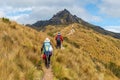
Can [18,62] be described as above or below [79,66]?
above

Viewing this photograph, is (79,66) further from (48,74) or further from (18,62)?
(18,62)

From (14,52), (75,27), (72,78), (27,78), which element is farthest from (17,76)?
(75,27)

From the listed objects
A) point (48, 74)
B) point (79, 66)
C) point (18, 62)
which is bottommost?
point (79, 66)

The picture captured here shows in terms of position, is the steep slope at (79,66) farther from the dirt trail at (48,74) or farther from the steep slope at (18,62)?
the steep slope at (18,62)

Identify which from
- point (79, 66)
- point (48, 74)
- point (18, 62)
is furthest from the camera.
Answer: point (79, 66)

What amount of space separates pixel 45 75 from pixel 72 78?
1.63 meters

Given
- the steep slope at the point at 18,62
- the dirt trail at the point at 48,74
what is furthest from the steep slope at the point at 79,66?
the steep slope at the point at 18,62

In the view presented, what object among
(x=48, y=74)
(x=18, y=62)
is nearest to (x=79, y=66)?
(x=48, y=74)

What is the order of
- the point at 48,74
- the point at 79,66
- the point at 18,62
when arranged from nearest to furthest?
1. the point at 18,62
2. the point at 48,74
3. the point at 79,66

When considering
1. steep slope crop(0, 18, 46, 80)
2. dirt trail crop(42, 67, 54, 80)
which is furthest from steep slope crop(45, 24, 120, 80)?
steep slope crop(0, 18, 46, 80)

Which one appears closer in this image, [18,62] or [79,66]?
[18,62]

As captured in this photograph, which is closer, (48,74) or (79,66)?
(48,74)

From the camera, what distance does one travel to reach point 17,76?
13.4 metres

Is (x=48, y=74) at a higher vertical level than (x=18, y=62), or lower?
lower
